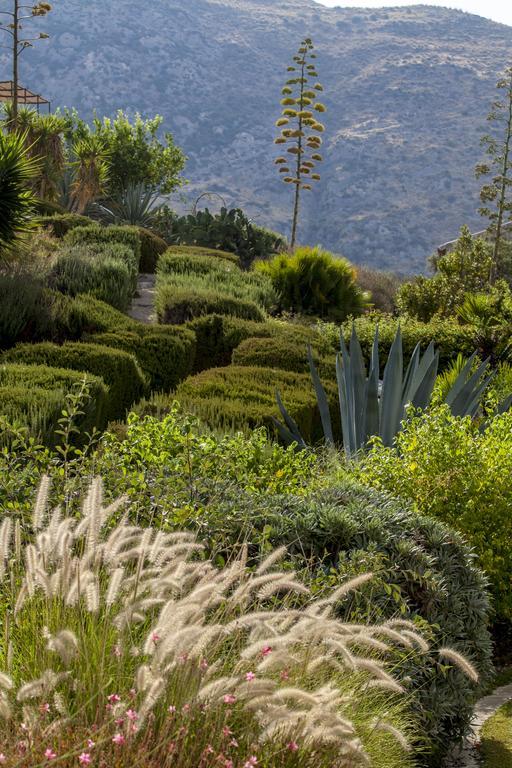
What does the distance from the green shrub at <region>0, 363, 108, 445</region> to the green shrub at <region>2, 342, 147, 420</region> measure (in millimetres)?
480

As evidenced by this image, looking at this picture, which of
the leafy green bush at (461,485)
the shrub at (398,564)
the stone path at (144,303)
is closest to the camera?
the shrub at (398,564)

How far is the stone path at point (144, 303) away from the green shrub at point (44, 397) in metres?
6.17

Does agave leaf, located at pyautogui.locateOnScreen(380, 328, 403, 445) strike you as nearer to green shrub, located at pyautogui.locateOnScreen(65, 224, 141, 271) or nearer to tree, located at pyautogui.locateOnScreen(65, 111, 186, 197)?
green shrub, located at pyautogui.locateOnScreen(65, 224, 141, 271)

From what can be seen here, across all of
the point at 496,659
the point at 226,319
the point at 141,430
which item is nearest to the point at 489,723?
the point at 496,659

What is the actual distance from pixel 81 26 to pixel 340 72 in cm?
3165

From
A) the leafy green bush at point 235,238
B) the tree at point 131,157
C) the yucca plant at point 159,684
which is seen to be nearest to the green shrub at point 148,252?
the leafy green bush at point 235,238

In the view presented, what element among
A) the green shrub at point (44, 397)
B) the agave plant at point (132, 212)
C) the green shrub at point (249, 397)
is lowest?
the agave plant at point (132, 212)

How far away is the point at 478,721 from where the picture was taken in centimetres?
493

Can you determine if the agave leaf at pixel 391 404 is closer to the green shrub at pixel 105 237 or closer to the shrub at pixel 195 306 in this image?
the shrub at pixel 195 306

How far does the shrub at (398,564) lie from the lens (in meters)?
3.94

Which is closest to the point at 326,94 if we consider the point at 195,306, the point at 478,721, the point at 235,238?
the point at 235,238

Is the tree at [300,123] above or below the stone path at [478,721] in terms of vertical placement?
above

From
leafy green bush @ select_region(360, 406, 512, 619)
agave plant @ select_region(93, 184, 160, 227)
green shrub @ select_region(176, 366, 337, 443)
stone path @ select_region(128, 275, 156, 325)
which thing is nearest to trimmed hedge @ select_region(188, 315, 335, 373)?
green shrub @ select_region(176, 366, 337, 443)

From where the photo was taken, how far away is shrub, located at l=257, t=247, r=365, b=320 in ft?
57.2
